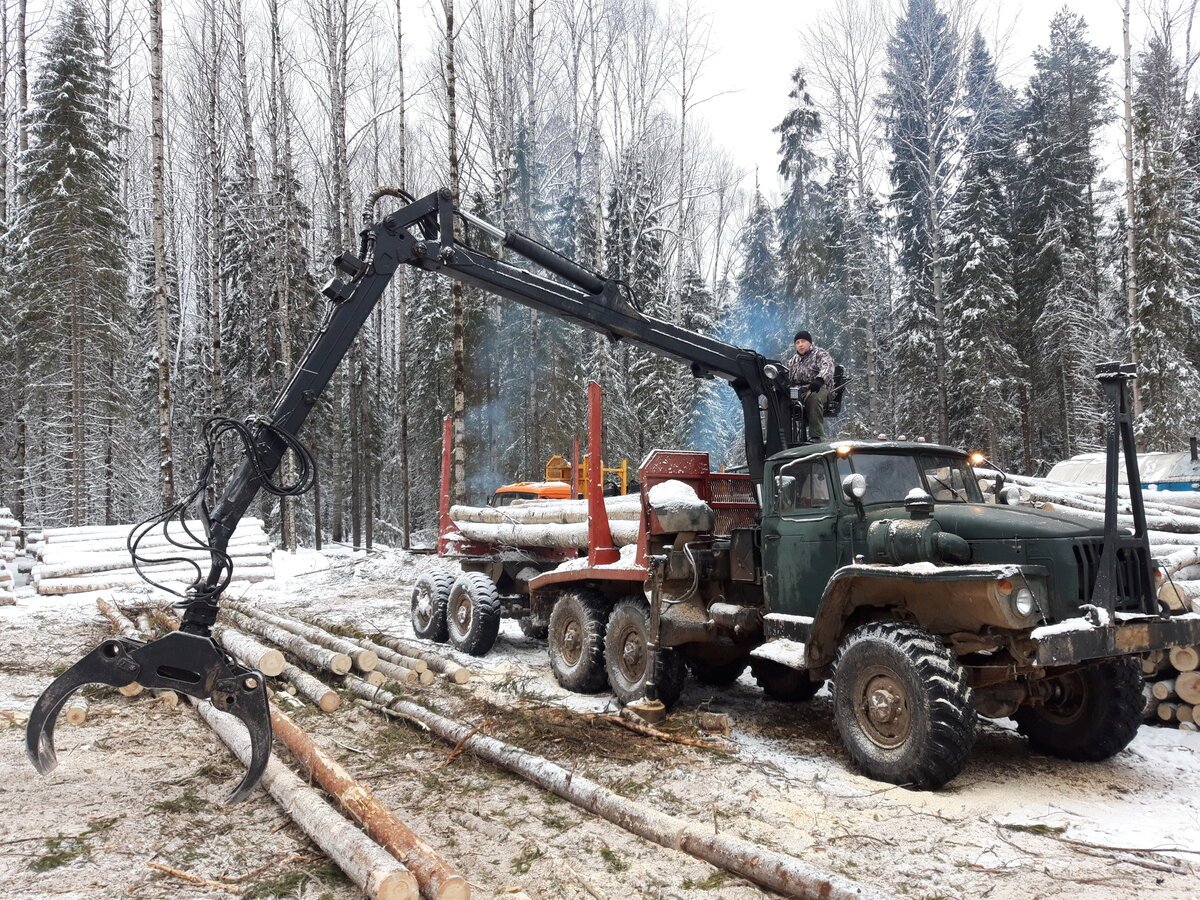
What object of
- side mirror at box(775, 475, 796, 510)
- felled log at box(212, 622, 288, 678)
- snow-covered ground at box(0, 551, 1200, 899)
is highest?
side mirror at box(775, 475, 796, 510)

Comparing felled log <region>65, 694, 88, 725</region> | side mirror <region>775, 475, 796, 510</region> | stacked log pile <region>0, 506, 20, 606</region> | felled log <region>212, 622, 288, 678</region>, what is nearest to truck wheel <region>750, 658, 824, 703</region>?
side mirror <region>775, 475, 796, 510</region>

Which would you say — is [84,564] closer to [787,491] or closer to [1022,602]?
[787,491]

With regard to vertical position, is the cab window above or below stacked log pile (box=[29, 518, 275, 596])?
above

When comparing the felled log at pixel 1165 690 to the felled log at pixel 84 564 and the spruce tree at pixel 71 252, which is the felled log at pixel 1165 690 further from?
the spruce tree at pixel 71 252

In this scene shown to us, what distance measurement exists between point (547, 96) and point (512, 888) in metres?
28.9

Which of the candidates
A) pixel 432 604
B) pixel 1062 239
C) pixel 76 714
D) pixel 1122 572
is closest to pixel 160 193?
pixel 432 604

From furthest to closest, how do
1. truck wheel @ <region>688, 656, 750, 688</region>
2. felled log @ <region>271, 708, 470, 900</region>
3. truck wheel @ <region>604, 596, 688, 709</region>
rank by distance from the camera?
1. truck wheel @ <region>688, 656, 750, 688</region>
2. truck wheel @ <region>604, 596, 688, 709</region>
3. felled log @ <region>271, 708, 470, 900</region>

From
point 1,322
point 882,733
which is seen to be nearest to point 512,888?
point 882,733

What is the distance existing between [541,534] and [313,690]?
12.5ft

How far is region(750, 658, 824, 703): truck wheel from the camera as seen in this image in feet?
27.6

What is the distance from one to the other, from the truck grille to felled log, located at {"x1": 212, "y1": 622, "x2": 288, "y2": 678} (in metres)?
6.44

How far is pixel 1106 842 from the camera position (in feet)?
15.5

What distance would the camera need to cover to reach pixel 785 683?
8461mm

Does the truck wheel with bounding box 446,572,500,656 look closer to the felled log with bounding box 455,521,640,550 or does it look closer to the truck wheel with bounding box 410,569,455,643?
the truck wheel with bounding box 410,569,455,643
